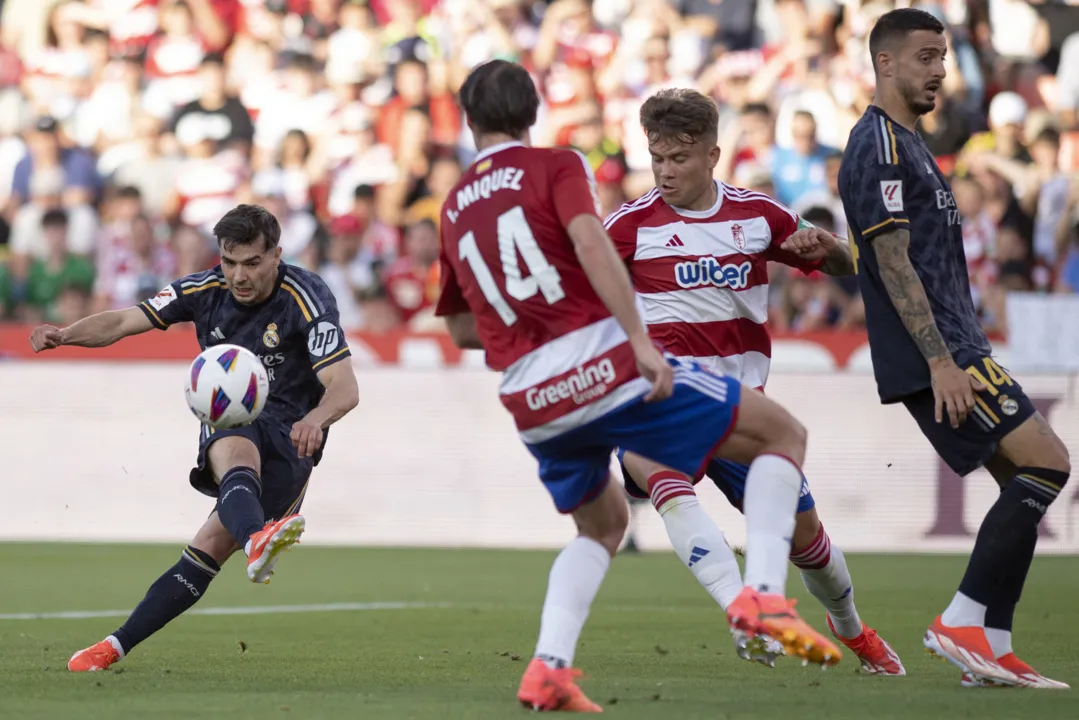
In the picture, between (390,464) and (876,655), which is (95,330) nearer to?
(876,655)

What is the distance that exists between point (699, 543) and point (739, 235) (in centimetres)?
142

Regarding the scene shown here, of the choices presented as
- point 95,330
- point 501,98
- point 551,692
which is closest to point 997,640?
point 551,692

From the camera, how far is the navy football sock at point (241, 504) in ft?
21.9

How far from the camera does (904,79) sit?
6.22 metres

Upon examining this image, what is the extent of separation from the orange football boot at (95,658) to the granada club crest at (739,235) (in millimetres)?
3125

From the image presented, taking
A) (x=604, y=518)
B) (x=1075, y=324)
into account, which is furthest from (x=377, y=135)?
(x=604, y=518)

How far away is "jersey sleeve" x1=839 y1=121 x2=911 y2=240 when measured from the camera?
6.01 m

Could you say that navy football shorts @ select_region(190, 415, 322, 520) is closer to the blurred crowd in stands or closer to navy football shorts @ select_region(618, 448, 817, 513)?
navy football shorts @ select_region(618, 448, 817, 513)

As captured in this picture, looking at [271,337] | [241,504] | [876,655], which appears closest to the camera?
[241,504]

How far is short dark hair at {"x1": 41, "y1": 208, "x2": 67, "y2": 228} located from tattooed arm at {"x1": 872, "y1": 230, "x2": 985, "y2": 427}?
13.1 meters

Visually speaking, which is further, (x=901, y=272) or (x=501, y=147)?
(x=901, y=272)

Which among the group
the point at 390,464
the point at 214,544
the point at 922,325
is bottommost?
the point at 390,464

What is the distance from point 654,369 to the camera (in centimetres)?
499

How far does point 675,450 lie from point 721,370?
1877 millimetres
